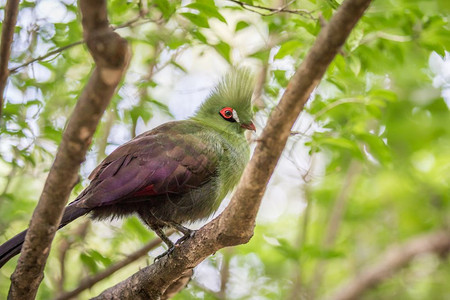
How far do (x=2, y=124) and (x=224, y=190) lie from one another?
1320mm

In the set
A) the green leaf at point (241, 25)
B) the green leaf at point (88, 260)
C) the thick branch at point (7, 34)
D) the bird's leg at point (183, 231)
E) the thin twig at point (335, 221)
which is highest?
the thick branch at point (7, 34)

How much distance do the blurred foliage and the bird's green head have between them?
0.62 feet

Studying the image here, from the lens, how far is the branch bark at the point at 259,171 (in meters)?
1.76

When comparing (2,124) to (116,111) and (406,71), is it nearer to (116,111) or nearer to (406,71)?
(116,111)

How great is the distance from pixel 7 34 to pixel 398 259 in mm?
3879

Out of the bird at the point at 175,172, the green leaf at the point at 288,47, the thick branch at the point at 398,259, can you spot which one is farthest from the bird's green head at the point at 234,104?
the thick branch at the point at 398,259

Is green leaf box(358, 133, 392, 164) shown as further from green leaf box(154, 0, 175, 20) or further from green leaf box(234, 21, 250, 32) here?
green leaf box(154, 0, 175, 20)

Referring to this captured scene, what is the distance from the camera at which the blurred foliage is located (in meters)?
3.12

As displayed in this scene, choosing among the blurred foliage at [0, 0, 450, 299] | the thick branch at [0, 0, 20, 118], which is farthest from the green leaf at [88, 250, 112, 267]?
the thick branch at [0, 0, 20, 118]

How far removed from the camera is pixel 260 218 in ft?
18.6

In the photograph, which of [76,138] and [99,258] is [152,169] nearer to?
[99,258]

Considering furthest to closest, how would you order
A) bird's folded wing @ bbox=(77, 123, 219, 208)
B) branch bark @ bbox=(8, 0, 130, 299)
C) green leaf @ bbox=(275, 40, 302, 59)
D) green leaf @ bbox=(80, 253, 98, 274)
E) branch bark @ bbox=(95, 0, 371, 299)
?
green leaf @ bbox=(80, 253, 98, 274), green leaf @ bbox=(275, 40, 302, 59), bird's folded wing @ bbox=(77, 123, 219, 208), branch bark @ bbox=(95, 0, 371, 299), branch bark @ bbox=(8, 0, 130, 299)

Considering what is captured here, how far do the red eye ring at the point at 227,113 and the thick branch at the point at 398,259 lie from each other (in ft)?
7.08

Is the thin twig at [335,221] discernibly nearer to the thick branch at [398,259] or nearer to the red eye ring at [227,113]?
the thick branch at [398,259]
